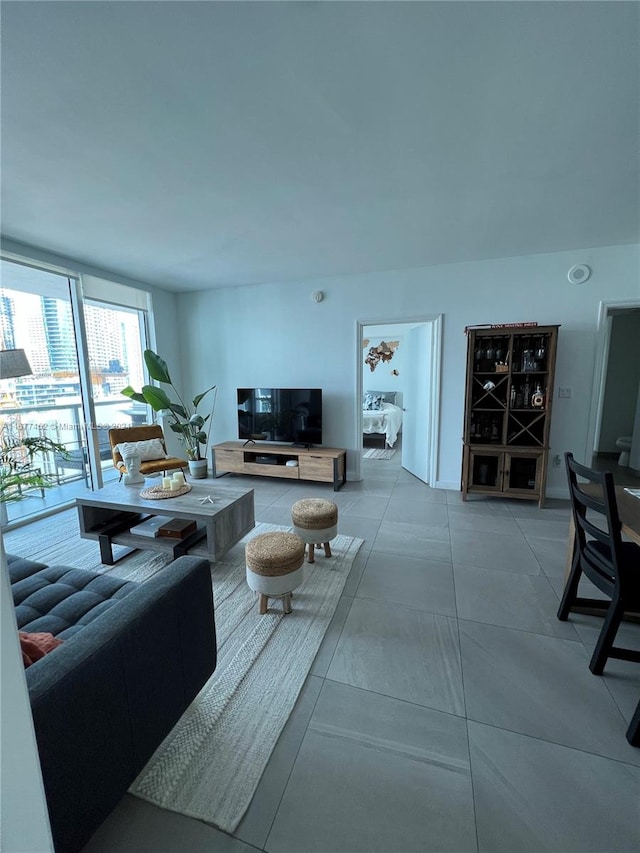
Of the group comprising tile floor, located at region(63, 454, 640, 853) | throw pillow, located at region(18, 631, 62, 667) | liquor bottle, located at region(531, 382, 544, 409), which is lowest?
tile floor, located at region(63, 454, 640, 853)

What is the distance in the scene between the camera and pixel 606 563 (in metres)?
1.56

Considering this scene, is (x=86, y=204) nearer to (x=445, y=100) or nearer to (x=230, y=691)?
(x=445, y=100)

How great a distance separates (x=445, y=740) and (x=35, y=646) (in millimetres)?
1474

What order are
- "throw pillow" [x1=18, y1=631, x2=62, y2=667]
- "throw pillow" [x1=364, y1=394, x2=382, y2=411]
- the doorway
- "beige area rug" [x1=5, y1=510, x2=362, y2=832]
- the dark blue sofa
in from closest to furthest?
the dark blue sofa → "throw pillow" [x1=18, y1=631, x2=62, y2=667] → "beige area rug" [x1=5, y1=510, x2=362, y2=832] → the doorway → "throw pillow" [x1=364, y1=394, x2=382, y2=411]

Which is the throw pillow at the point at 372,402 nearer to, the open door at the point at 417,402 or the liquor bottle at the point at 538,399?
the open door at the point at 417,402

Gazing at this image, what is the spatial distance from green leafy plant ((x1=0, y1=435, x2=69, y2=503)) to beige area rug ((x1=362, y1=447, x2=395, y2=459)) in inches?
170

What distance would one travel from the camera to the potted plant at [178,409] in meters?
4.08

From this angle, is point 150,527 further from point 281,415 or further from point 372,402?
point 372,402

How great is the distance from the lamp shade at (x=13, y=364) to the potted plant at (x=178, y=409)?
127 centimetres

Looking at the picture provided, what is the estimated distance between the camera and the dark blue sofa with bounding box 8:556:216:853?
78 centimetres

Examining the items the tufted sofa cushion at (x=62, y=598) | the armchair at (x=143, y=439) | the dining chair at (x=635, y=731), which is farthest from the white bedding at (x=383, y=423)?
the tufted sofa cushion at (x=62, y=598)

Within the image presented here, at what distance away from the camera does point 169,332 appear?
487 cm

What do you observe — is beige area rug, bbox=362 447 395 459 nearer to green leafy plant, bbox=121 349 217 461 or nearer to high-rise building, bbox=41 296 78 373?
green leafy plant, bbox=121 349 217 461

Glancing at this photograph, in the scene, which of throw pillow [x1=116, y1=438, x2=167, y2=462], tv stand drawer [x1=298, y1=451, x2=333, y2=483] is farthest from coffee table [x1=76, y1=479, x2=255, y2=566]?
tv stand drawer [x1=298, y1=451, x2=333, y2=483]
